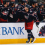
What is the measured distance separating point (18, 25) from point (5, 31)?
0.27 m

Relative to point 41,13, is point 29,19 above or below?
below

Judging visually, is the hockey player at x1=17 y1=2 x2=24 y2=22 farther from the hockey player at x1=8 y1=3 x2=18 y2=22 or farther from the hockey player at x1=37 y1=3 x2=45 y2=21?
the hockey player at x1=37 y1=3 x2=45 y2=21

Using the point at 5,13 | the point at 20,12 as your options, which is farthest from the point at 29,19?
the point at 5,13

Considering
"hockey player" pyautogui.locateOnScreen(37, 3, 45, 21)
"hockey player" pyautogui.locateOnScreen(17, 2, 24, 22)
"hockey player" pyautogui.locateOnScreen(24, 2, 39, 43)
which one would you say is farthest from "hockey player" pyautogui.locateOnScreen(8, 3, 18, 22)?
"hockey player" pyautogui.locateOnScreen(37, 3, 45, 21)

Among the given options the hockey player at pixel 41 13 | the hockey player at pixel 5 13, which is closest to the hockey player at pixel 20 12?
the hockey player at pixel 5 13

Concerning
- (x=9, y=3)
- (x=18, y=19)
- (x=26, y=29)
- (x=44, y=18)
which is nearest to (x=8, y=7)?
(x=9, y=3)

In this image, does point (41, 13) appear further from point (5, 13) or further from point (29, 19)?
point (5, 13)

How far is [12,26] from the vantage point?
1.03 metres

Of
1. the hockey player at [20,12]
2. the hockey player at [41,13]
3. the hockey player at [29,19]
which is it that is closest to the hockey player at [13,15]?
the hockey player at [20,12]

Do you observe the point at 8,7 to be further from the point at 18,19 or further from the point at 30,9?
the point at 30,9

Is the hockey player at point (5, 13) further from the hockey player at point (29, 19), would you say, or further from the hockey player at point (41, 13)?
the hockey player at point (41, 13)

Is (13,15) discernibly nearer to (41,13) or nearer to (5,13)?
(5,13)

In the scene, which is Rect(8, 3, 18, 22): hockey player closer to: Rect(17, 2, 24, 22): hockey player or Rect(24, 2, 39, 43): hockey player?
Rect(17, 2, 24, 22): hockey player

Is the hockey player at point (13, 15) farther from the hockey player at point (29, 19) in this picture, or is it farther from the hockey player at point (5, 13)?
the hockey player at point (29, 19)
